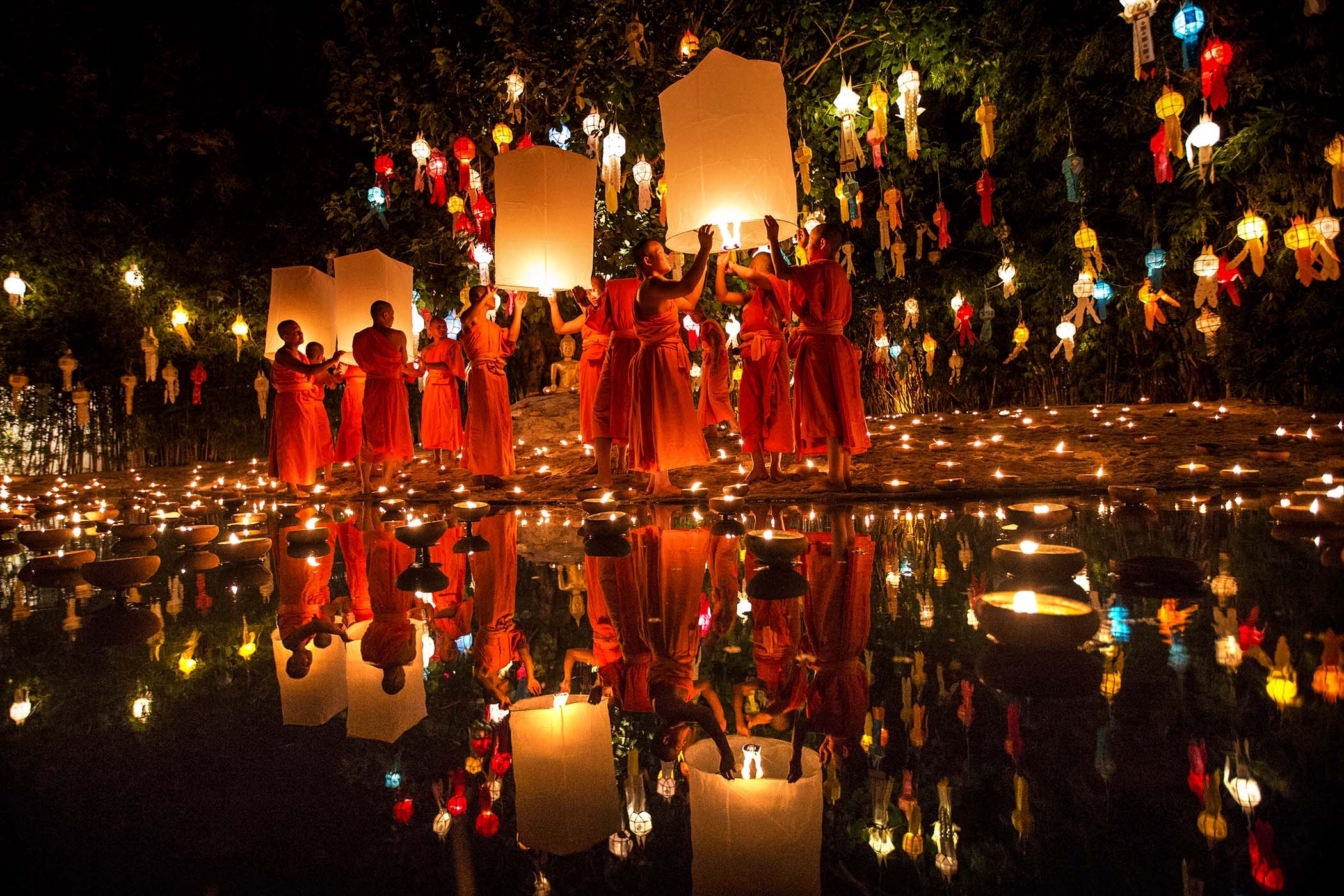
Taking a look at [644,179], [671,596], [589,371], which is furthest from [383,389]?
[671,596]

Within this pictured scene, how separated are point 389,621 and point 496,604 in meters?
0.31

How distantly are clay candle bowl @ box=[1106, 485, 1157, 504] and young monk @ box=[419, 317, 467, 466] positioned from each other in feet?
17.6

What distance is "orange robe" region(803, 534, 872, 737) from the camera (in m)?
1.22

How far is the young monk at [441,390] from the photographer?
23.2 feet

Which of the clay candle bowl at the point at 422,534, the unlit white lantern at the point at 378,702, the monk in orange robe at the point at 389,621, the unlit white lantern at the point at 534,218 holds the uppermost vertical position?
the unlit white lantern at the point at 534,218

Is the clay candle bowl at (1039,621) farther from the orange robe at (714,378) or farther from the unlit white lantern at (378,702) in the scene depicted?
the orange robe at (714,378)

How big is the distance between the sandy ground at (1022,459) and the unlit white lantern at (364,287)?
1531 mm

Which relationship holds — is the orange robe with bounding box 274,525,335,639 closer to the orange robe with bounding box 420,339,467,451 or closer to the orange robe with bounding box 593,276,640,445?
the orange robe with bounding box 593,276,640,445

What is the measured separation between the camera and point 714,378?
635 cm

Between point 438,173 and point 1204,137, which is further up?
point 438,173

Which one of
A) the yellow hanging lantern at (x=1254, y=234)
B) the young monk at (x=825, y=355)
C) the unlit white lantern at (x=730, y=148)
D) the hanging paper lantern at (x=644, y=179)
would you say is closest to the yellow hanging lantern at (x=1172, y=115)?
the yellow hanging lantern at (x=1254, y=234)

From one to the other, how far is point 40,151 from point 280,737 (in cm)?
A: 1430

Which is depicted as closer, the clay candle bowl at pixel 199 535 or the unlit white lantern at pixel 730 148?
the clay candle bowl at pixel 199 535

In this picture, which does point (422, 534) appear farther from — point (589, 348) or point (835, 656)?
point (589, 348)
